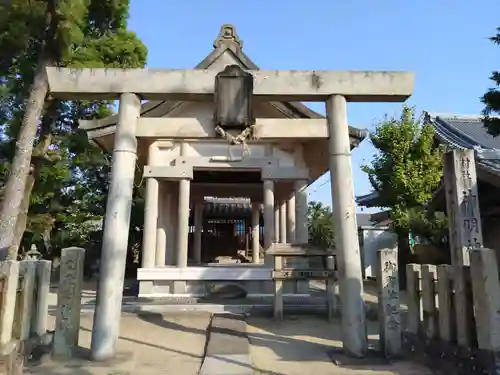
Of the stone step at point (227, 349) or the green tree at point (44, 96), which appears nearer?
the stone step at point (227, 349)

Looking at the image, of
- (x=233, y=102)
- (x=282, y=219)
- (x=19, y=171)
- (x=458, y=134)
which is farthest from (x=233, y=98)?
(x=458, y=134)

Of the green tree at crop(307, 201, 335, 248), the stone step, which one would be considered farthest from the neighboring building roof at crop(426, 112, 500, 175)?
the stone step

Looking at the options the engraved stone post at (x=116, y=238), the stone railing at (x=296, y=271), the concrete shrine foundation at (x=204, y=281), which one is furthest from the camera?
the concrete shrine foundation at (x=204, y=281)

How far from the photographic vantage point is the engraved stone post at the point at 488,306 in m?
4.44

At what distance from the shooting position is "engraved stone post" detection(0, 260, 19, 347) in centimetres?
474

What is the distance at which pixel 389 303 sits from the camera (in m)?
6.18

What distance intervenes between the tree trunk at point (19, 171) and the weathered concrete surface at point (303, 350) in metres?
7.96

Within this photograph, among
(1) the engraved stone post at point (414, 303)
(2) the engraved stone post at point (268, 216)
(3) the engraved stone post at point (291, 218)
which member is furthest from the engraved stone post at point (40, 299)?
(3) the engraved stone post at point (291, 218)

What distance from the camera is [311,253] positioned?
8750 millimetres

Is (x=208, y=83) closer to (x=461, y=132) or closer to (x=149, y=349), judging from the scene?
(x=149, y=349)

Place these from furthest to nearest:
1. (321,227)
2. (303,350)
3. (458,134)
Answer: (321,227) < (458,134) < (303,350)

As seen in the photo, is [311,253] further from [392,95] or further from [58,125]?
[58,125]

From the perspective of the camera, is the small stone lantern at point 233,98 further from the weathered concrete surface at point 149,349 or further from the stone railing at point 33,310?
the weathered concrete surface at point 149,349

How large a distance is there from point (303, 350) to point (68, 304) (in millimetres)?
3596
